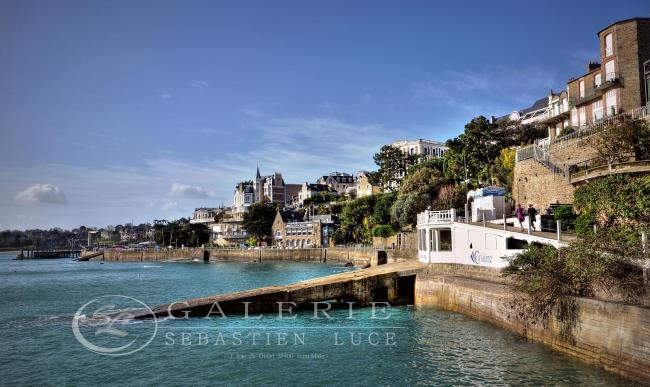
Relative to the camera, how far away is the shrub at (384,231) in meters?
75.0

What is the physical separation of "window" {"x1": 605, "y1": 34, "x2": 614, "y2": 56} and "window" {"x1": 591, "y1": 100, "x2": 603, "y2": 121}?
13.5ft

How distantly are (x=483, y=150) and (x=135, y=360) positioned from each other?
4520 cm

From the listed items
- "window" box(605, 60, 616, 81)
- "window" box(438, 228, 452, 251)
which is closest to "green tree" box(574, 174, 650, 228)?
"window" box(438, 228, 452, 251)

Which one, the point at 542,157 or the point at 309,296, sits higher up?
the point at 542,157

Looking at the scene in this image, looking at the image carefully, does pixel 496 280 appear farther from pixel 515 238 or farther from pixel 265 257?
pixel 265 257

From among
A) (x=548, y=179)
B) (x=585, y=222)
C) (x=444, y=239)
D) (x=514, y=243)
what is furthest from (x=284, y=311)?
(x=548, y=179)

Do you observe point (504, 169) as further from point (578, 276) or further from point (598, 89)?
point (578, 276)

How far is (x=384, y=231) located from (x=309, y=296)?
49.2m

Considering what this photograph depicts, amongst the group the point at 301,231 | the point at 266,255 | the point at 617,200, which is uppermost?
the point at 617,200

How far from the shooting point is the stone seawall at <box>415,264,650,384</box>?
1343cm

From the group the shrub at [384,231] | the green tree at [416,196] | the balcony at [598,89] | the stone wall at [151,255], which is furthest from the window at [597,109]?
the stone wall at [151,255]

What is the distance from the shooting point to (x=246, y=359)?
731 inches

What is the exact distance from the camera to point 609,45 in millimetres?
40375

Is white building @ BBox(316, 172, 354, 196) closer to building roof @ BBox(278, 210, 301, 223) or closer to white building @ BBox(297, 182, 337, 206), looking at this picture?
white building @ BBox(297, 182, 337, 206)
